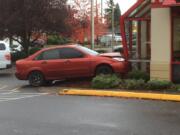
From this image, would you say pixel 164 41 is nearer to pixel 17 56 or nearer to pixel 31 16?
pixel 31 16

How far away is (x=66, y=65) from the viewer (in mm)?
18297

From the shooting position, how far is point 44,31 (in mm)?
34719

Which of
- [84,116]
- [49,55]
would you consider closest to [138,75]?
[49,55]

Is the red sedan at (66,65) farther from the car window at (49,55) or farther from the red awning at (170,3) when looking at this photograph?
the red awning at (170,3)

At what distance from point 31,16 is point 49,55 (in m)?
14.7

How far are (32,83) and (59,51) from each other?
5.16 feet

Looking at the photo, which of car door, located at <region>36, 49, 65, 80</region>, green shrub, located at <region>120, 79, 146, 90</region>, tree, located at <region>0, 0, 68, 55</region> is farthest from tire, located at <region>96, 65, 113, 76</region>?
tree, located at <region>0, 0, 68, 55</region>

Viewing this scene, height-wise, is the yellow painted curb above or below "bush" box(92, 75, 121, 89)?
below

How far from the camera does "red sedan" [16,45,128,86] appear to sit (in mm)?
17969

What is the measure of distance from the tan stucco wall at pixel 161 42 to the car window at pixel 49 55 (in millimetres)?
3766

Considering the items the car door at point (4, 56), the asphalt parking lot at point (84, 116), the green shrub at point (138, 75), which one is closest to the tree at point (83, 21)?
the car door at point (4, 56)

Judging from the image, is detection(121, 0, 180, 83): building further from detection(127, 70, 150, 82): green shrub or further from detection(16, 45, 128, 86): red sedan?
detection(16, 45, 128, 86): red sedan

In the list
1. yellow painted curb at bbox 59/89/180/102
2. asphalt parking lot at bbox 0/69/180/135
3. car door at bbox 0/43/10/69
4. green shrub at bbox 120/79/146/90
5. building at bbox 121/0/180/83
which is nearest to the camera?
asphalt parking lot at bbox 0/69/180/135

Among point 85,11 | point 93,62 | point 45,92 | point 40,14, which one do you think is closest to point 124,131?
point 45,92
